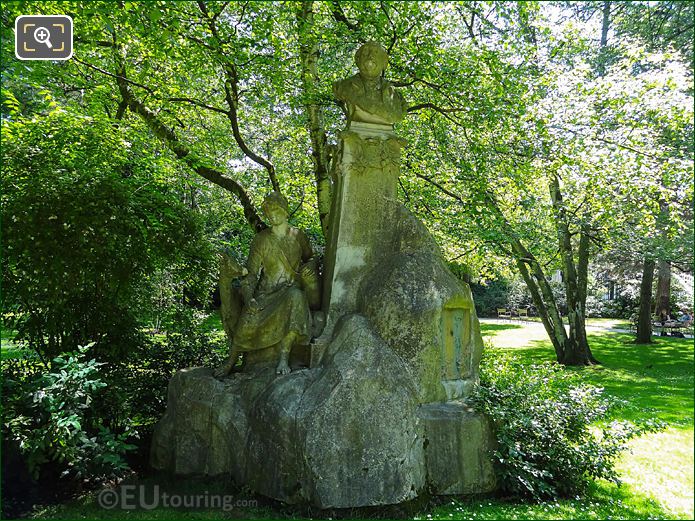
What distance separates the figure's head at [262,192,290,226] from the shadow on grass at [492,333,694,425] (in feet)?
14.2

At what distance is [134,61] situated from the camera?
33.4 ft

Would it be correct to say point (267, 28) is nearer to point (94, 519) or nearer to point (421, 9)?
point (421, 9)

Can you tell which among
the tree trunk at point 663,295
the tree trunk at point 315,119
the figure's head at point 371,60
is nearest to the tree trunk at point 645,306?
the tree trunk at point 663,295

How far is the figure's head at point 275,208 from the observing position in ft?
19.8

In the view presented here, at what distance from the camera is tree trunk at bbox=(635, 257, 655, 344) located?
18016mm

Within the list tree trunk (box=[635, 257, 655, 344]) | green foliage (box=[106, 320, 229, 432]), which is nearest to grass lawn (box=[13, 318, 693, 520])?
green foliage (box=[106, 320, 229, 432])

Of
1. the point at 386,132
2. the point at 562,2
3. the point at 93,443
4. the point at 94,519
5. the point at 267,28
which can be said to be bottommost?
the point at 94,519

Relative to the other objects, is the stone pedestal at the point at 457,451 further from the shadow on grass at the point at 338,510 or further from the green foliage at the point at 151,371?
the green foliage at the point at 151,371

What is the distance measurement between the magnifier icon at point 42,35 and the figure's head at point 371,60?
3.29m

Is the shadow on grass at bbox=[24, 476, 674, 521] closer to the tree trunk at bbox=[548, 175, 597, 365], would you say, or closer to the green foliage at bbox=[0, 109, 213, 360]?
the green foliage at bbox=[0, 109, 213, 360]

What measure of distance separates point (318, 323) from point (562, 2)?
1077 centimetres

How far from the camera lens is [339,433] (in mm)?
4609

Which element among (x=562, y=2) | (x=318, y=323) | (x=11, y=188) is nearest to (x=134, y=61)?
(x=11, y=188)

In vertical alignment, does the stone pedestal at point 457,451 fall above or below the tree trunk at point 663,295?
below
